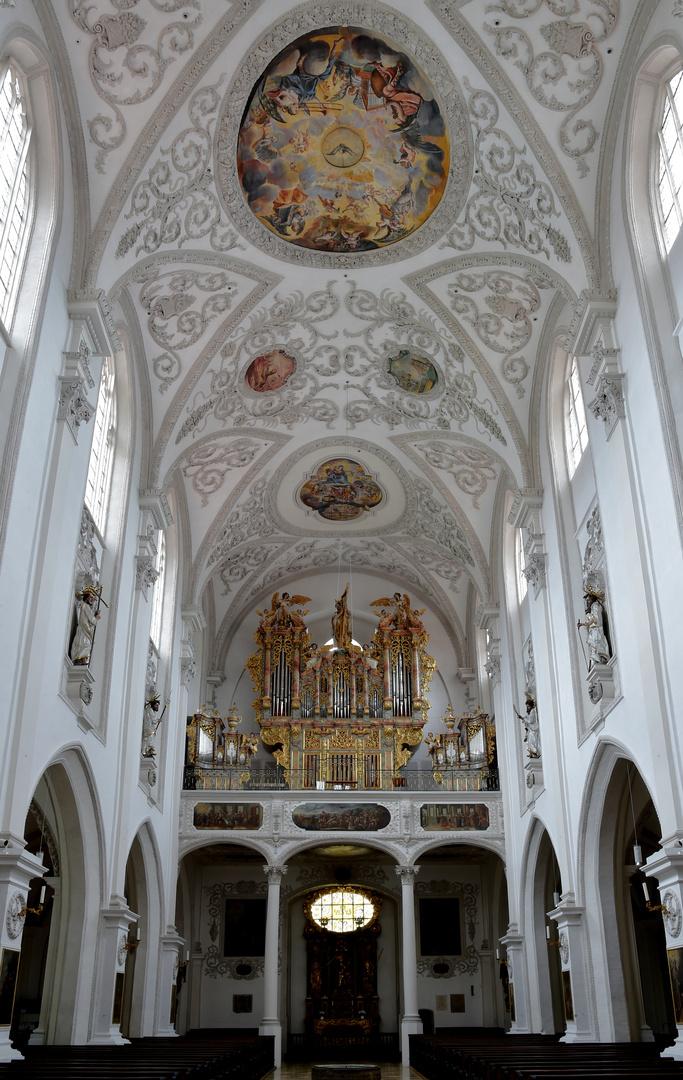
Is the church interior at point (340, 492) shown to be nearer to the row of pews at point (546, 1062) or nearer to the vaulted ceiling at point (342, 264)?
the vaulted ceiling at point (342, 264)

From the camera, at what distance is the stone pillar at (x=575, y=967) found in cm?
1402

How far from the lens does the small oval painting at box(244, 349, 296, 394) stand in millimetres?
18875

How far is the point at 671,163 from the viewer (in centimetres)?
1186

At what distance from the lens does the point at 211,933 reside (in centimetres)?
2566

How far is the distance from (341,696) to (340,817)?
397cm

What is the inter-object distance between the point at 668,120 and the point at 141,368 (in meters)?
9.58

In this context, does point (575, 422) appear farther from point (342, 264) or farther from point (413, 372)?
point (342, 264)

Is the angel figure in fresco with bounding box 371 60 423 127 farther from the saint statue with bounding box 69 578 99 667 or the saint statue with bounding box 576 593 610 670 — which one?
the saint statue with bounding box 69 578 99 667

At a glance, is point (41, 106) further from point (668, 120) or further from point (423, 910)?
point (423, 910)

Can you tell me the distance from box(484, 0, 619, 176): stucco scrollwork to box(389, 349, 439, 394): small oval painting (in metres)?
5.83

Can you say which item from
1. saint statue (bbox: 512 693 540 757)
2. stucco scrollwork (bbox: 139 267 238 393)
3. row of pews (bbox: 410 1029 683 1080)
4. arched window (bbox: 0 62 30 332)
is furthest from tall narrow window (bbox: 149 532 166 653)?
row of pews (bbox: 410 1029 683 1080)

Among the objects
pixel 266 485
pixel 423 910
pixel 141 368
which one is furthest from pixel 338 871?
pixel 141 368

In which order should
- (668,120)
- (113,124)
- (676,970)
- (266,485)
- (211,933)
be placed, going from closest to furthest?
(676,970) < (668,120) < (113,124) < (266,485) < (211,933)

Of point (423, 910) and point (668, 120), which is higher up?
point (668, 120)
